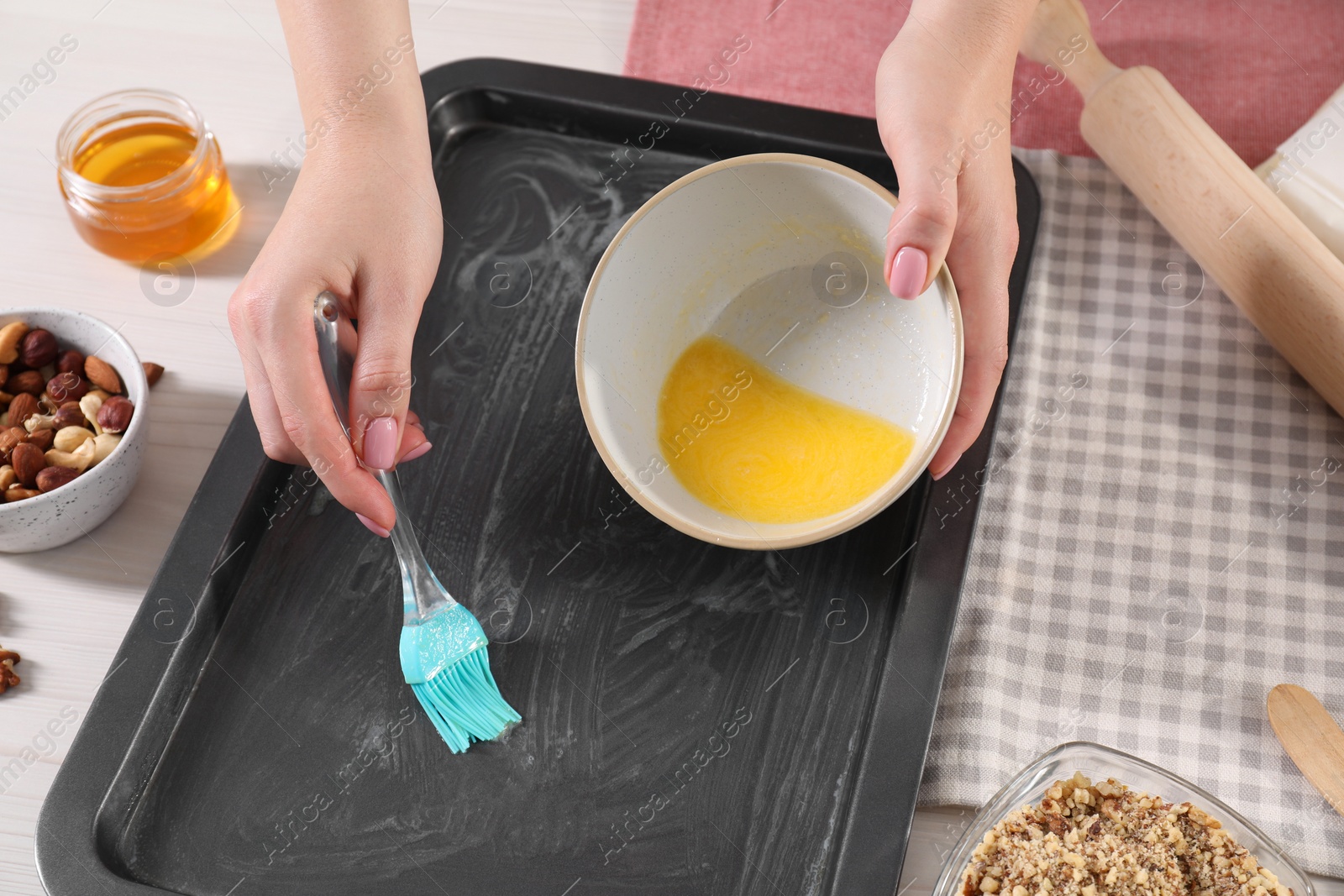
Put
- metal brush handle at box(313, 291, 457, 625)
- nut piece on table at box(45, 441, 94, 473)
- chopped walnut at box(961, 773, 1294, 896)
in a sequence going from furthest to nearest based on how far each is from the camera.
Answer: nut piece on table at box(45, 441, 94, 473) < metal brush handle at box(313, 291, 457, 625) < chopped walnut at box(961, 773, 1294, 896)

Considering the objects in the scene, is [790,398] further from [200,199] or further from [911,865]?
[200,199]

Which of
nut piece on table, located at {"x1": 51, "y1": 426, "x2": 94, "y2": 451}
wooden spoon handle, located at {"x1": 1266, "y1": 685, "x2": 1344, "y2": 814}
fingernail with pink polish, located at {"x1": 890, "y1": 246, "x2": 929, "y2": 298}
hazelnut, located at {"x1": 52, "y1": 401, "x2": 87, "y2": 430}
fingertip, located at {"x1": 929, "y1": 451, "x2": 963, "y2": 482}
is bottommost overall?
wooden spoon handle, located at {"x1": 1266, "y1": 685, "x2": 1344, "y2": 814}

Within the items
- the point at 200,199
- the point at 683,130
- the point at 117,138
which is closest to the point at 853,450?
the point at 683,130

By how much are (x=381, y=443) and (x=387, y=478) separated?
6 cm

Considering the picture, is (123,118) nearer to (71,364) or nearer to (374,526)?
(71,364)

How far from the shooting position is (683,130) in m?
1.05

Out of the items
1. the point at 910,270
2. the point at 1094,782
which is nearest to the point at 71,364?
the point at 910,270

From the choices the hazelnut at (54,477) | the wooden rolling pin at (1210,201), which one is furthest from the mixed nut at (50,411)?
the wooden rolling pin at (1210,201)

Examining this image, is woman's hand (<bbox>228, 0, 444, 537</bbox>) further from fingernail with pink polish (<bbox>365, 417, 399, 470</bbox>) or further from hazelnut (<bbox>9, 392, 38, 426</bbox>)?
hazelnut (<bbox>9, 392, 38, 426</bbox>)

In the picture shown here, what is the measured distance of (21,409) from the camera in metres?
0.89

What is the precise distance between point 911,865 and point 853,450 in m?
0.32

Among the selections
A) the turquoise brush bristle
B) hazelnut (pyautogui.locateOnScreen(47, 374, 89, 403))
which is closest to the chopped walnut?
the turquoise brush bristle

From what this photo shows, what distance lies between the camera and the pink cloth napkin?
112 cm

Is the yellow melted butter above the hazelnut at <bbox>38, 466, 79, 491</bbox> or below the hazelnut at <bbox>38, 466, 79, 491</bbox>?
above
